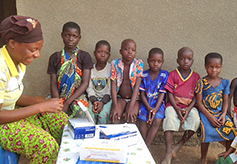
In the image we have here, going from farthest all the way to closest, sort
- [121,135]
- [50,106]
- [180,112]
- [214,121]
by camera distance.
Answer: [180,112], [214,121], [50,106], [121,135]

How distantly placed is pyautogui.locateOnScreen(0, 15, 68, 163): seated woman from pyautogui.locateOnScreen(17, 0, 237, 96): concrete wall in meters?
1.54

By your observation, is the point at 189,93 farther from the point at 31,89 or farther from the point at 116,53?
the point at 31,89

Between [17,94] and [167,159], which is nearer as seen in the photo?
[17,94]

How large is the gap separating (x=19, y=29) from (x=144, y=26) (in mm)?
2151

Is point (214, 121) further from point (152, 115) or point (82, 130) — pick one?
point (82, 130)

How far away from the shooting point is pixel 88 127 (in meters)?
2.05

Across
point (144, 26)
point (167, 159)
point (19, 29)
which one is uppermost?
point (144, 26)

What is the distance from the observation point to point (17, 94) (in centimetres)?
217

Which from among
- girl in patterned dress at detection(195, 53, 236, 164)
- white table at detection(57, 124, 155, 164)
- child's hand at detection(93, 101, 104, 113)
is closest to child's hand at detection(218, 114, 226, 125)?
girl in patterned dress at detection(195, 53, 236, 164)

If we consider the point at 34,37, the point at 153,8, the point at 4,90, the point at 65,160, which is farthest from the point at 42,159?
the point at 153,8

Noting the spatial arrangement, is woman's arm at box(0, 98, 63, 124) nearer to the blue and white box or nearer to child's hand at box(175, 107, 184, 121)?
the blue and white box

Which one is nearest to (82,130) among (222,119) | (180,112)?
(180,112)

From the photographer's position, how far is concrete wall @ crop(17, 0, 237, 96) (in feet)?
11.7

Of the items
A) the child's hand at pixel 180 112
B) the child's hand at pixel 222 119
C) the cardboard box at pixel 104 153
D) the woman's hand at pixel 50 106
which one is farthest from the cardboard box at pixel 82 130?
the child's hand at pixel 222 119
